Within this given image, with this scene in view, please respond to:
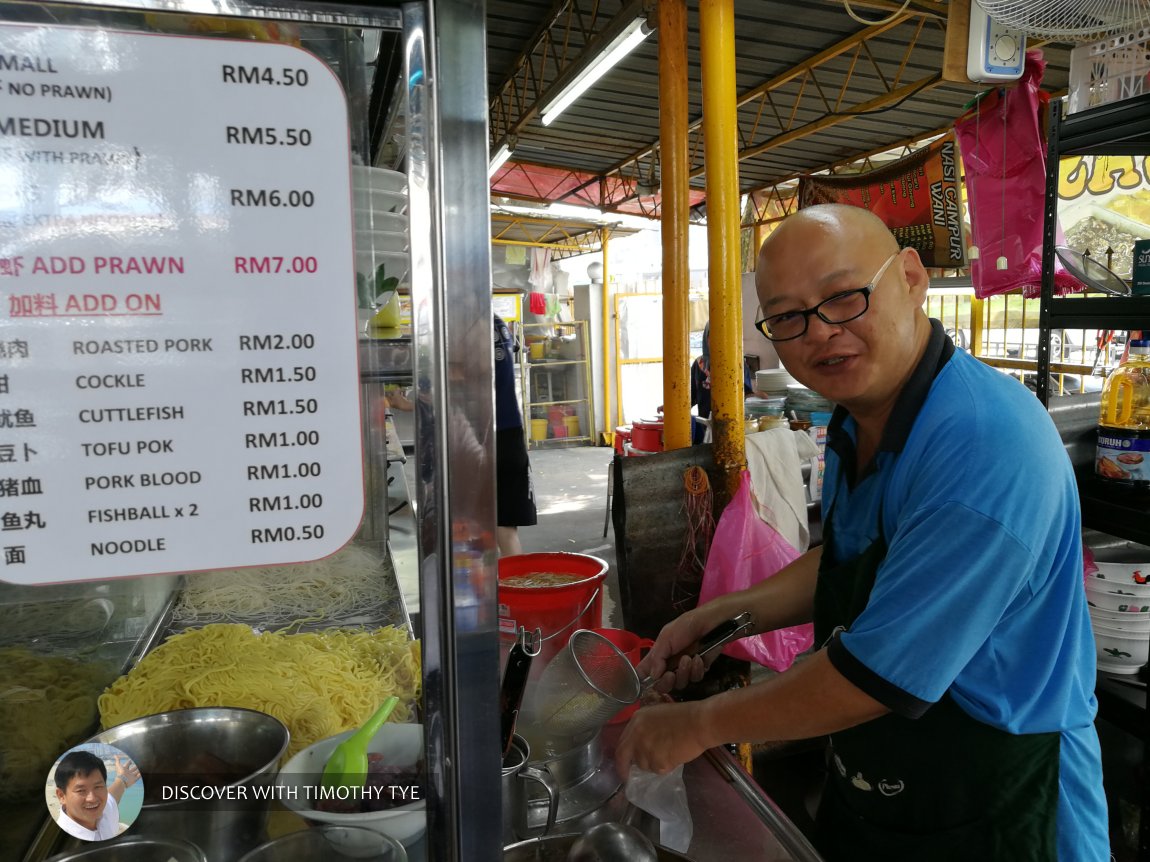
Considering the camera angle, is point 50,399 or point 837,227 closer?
point 50,399

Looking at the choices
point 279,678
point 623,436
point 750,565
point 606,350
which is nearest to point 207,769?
point 279,678

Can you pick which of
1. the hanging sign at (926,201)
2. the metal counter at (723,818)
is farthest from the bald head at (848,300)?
the hanging sign at (926,201)

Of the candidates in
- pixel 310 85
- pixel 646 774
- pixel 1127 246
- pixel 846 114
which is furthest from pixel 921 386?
pixel 846 114

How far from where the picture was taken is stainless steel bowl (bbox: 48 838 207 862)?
745mm

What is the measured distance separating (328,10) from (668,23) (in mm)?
3712

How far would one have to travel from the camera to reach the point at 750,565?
2.67 metres

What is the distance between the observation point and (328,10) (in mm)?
643

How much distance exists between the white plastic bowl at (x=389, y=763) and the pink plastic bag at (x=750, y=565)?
186 cm

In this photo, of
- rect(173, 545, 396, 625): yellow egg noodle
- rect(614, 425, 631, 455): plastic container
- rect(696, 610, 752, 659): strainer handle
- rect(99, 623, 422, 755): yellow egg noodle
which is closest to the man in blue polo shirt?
rect(696, 610, 752, 659): strainer handle

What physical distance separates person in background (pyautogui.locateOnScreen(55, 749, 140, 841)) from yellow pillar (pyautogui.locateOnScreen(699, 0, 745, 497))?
2.79 metres

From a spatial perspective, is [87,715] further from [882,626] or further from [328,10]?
[882,626]

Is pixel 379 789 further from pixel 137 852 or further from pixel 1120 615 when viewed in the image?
pixel 1120 615

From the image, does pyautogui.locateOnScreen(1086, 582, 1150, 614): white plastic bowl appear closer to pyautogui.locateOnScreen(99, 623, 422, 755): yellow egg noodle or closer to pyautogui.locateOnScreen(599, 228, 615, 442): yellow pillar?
pyautogui.locateOnScreen(99, 623, 422, 755): yellow egg noodle

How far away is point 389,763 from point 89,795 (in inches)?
12.2
